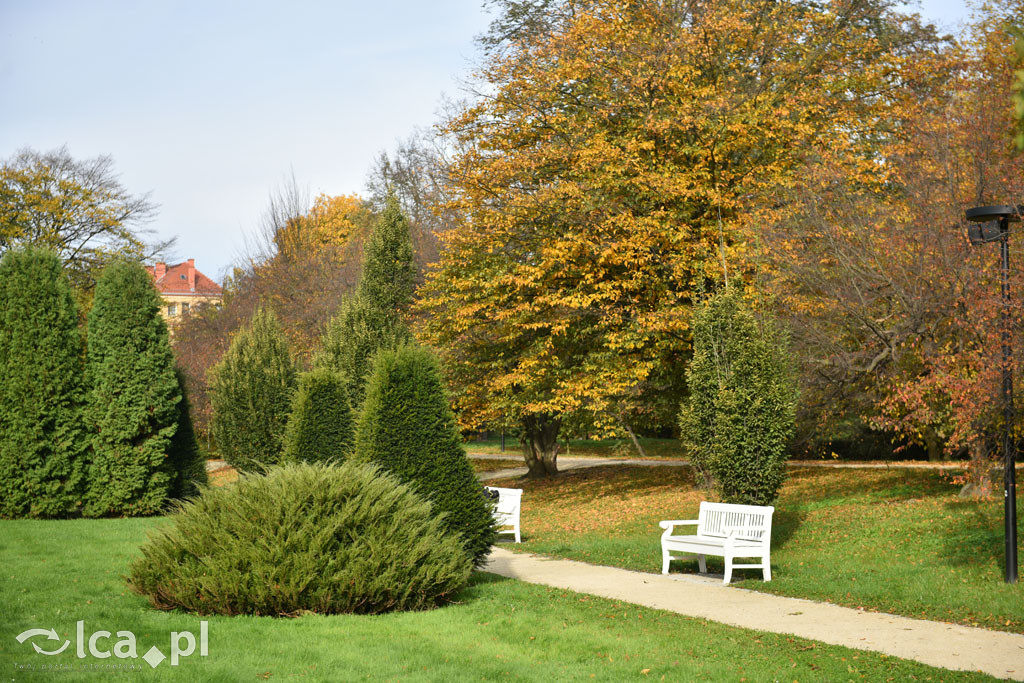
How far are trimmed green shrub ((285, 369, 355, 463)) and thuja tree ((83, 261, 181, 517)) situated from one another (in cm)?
230

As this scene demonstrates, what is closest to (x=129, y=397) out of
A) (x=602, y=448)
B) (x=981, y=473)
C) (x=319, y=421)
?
(x=319, y=421)

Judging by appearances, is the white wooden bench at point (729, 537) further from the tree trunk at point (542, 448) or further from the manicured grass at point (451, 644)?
the tree trunk at point (542, 448)

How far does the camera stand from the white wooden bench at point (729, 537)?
1113cm

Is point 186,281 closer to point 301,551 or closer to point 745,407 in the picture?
point 745,407

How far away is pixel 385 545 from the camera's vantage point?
27.7 ft

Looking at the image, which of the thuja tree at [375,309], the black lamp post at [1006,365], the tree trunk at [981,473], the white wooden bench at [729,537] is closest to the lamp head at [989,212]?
the black lamp post at [1006,365]

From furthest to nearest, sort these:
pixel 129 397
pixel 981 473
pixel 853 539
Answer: pixel 129 397 < pixel 853 539 < pixel 981 473

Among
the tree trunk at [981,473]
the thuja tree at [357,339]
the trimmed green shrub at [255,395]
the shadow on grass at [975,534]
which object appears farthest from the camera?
the thuja tree at [357,339]

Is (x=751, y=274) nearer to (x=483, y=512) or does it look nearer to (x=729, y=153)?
(x=729, y=153)

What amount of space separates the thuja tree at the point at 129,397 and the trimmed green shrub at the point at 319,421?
7.55 ft

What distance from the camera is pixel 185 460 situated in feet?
60.7

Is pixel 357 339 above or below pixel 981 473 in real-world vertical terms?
above

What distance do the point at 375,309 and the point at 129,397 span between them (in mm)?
10170

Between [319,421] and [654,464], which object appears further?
[654,464]
